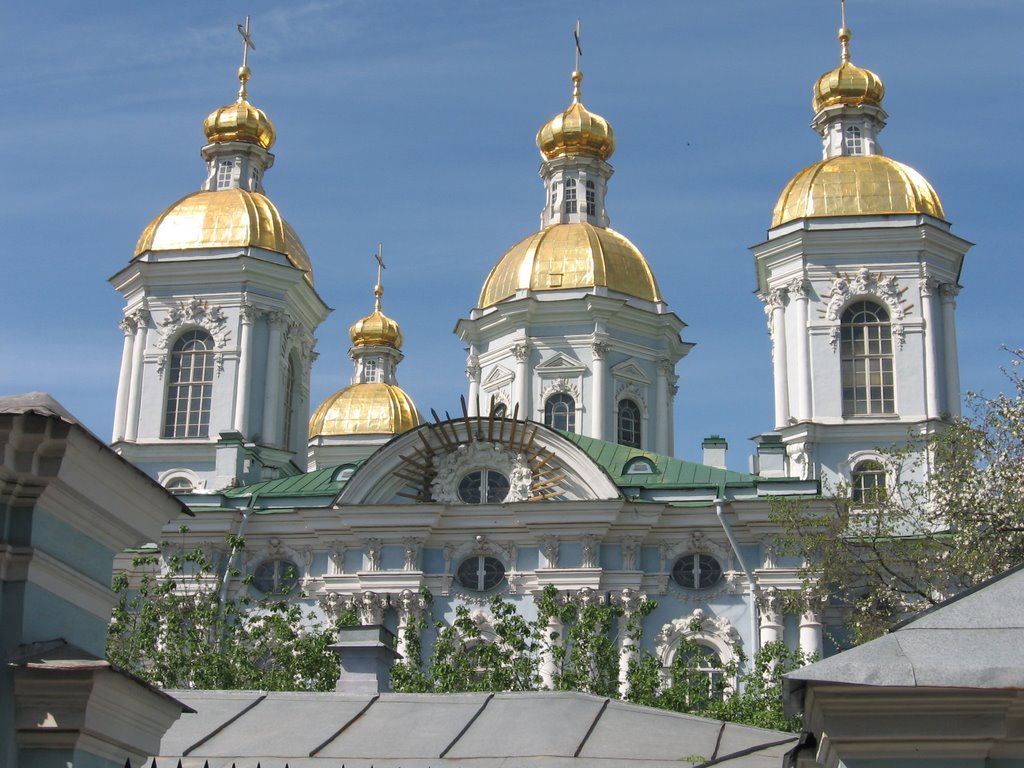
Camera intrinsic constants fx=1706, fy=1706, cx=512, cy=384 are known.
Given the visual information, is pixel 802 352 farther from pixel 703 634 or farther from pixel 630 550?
pixel 703 634

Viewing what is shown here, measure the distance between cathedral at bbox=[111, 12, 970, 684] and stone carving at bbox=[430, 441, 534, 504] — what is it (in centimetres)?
4

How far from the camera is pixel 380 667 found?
12.2 meters

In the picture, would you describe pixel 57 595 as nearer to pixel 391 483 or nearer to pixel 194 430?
pixel 391 483

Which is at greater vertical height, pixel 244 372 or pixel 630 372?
pixel 630 372

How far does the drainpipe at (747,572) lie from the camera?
28.1 metres

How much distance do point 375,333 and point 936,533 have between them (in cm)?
2654

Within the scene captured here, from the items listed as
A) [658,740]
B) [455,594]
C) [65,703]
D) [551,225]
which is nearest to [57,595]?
[65,703]

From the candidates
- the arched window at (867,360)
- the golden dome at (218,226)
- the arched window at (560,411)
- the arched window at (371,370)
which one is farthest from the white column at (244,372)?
the arched window at (371,370)

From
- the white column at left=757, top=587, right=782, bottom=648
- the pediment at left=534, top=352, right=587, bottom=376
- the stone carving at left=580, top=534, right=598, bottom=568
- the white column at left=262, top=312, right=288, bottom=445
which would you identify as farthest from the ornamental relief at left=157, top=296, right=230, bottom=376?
the white column at left=757, top=587, right=782, bottom=648

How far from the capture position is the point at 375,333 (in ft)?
168

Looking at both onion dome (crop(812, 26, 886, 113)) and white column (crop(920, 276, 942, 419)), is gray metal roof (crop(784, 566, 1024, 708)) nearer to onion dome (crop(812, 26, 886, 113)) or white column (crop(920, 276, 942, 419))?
white column (crop(920, 276, 942, 419))

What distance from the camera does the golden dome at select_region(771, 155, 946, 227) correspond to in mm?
32781

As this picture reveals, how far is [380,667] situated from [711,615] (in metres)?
16.8

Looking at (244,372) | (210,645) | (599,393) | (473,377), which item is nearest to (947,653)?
(210,645)
